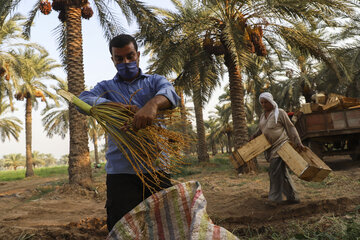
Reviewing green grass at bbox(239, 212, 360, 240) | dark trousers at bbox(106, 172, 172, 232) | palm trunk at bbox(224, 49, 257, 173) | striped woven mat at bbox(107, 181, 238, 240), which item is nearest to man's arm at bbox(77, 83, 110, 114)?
dark trousers at bbox(106, 172, 172, 232)

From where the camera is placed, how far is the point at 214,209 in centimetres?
491

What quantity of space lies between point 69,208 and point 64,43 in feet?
21.3

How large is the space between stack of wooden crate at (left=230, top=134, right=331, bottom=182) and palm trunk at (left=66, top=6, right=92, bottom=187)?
490 centimetres

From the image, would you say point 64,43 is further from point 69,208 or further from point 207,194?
point 207,194

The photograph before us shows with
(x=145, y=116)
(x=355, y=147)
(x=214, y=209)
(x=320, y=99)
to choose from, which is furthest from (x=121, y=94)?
(x=355, y=147)

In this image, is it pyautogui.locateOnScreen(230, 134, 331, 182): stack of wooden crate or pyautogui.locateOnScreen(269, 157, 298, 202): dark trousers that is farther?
pyautogui.locateOnScreen(269, 157, 298, 202): dark trousers

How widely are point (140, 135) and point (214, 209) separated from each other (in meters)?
3.61

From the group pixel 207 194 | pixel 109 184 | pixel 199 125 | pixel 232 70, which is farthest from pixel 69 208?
pixel 199 125

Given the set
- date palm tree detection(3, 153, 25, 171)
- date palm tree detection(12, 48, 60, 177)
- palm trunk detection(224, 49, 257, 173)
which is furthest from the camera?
date palm tree detection(3, 153, 25, 171)

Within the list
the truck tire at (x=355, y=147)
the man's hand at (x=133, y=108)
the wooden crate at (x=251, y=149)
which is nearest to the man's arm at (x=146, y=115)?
the man's hand at (x=133, y=108)

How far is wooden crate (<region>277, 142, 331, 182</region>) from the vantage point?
12.2 ft

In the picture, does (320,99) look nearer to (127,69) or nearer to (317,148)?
(317,148)

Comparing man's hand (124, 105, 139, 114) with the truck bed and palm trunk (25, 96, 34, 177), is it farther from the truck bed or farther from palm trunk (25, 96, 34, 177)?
palm trunk (25, 96, 34, 177)

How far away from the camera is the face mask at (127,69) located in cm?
190
